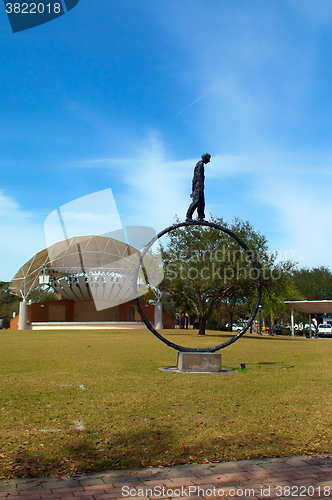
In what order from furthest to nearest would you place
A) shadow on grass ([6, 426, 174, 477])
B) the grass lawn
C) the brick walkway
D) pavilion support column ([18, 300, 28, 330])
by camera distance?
pavilion support column ([18, 300, 28, 330])
the grass lawn
shadow on grass ([6, 426, 174, 477])
the brick walkway

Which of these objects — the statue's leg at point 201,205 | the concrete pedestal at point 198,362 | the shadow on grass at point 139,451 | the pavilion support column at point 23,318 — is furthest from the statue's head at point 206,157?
the pavilion support column at point 23,318

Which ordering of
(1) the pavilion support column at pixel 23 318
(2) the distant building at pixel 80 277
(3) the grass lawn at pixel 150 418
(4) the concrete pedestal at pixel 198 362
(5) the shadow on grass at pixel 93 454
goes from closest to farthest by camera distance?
1. (5) the shadow on grass at pixel 93 454
2. (3) the grass lawn at pixel 150 418
3. (4) the concrete pedestal at pixel 198 362
4. (1) the pavilion support column at pixel 23 318
5. (2) the distant building at pixel 80 277

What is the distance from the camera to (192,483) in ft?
11.7

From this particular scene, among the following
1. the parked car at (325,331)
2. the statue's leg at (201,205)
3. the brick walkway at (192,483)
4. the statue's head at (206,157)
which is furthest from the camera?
the parked car at (325,331)

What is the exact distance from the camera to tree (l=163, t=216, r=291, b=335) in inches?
1101

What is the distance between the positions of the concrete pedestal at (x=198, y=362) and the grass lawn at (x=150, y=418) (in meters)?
0.62

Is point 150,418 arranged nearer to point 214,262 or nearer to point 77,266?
point 214,262

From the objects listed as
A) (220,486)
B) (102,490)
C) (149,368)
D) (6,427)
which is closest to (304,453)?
(220,486)

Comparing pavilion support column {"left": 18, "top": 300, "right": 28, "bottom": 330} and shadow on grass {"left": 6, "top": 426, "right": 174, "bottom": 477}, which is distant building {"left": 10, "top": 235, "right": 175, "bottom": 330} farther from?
shadow on grass {"left": 6, "top": 426, "right": 174, "bottom": 477}

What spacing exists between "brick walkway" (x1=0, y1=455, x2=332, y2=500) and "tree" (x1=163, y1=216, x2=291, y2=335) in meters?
23.4

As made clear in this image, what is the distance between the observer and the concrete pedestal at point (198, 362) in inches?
411

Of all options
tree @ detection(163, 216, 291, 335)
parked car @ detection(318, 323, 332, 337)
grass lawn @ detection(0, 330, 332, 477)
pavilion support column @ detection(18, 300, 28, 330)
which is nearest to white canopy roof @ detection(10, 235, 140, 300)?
pavilion support column @ detection(18, 300, 28, 330)

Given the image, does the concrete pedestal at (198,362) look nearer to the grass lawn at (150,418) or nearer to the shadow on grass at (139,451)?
the grass lawn at (150,418)

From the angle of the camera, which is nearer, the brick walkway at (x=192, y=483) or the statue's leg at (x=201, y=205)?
the brick walkway at (x=192, y=483)
